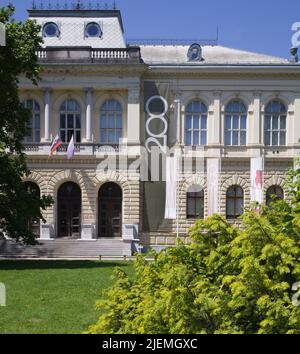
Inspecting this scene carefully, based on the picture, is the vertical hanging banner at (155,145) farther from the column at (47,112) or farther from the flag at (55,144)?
the column at (47,112)

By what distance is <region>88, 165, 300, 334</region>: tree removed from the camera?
5.21 metres

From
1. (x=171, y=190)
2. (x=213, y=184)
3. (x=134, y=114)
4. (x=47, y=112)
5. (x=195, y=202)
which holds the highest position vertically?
(x=47, y=112)

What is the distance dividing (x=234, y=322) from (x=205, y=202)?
2774 centimetres

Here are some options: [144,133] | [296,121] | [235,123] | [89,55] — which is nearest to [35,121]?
[89,55]

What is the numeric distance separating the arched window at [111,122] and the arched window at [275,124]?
9117 mm

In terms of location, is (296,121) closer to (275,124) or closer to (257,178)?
(275,124)

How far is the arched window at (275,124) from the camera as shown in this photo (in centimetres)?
3334

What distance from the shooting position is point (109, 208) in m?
33.4

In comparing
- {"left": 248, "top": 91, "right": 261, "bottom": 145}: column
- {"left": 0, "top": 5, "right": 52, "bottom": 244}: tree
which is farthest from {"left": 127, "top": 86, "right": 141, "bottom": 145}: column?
{"left": 0, "top": 5, "right": 52, "bottom": 244}: tree

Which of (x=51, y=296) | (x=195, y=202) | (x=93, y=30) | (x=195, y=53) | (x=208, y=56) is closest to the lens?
(x=51, y=296)

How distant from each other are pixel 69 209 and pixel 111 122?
19.7 ft

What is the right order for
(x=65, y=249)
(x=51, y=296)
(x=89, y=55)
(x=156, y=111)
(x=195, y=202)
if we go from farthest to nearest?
(x=195, y=202) → (x=156, y=111) → (x=89, y=55) → (x=65, y=249) → (x=51, y=296)

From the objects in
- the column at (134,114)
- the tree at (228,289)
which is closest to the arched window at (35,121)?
the column at (134,114)

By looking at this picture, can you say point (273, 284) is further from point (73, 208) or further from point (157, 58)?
point (157, 58)
